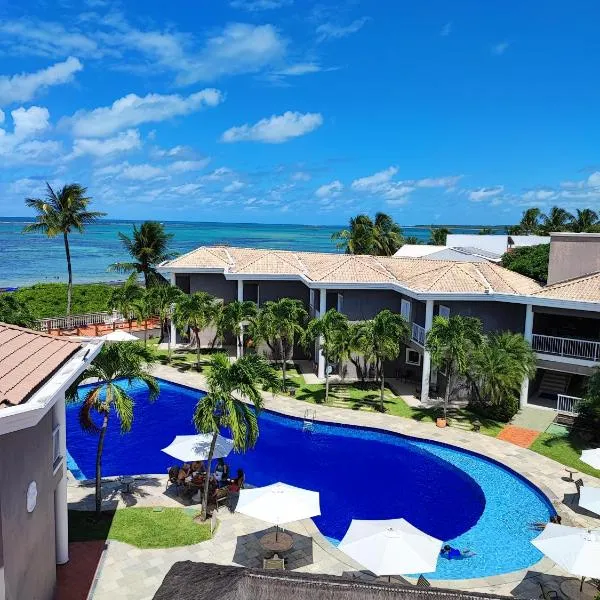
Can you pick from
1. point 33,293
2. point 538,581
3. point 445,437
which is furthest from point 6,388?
point 33,293

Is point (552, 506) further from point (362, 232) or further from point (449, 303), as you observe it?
point (362, 232)

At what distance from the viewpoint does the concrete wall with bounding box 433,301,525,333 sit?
2803cm

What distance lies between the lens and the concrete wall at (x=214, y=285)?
1452 inches

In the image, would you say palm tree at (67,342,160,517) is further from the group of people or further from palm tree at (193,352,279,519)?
Answer: the group of people

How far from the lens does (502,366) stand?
23.6 metres

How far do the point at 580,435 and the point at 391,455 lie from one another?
814cm

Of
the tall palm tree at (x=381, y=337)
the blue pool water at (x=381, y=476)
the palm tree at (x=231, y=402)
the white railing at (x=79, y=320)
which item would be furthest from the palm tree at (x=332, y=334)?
the white railing at (x=79, y=320)

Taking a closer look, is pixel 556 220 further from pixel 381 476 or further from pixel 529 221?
pixel 381 476

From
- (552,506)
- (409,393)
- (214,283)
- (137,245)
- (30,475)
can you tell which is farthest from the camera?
(137,245)

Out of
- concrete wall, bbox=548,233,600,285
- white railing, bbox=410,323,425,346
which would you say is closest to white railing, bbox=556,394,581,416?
concrete wall, bbox=548,233,600,285

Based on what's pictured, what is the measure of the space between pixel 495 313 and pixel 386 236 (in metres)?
34.3

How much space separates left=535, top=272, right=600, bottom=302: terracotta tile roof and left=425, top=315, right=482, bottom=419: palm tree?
13.8 feet

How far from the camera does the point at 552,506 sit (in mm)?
17547

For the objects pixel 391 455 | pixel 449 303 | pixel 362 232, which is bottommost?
pixel 391 455
